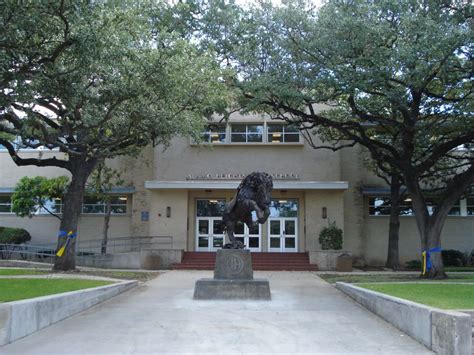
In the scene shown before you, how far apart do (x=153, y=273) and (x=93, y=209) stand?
9.18m

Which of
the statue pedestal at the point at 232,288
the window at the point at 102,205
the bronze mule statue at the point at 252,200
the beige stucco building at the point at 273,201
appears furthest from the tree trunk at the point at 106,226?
the statue pedestal at the point at 232,288

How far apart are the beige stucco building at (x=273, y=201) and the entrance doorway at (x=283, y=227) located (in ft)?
0.17

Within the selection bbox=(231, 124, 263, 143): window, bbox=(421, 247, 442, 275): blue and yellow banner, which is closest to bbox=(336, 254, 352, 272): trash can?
bbox=(421, 247, 442, 275): blue and yellow banner

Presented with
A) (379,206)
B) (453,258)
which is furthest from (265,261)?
(453,258)

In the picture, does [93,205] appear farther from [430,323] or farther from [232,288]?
[430,323]

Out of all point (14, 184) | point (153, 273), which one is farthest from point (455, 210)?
point (14, 184)

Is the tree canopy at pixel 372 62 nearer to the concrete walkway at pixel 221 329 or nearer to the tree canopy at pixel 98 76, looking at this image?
the tree canopy at pixel 98 76

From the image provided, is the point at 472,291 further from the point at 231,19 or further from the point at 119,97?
the point at 231,19

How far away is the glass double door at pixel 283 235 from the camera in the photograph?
1030 inches

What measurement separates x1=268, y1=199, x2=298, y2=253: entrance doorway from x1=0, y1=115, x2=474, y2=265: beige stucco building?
0.17ft

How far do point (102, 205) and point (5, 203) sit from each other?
229 inches

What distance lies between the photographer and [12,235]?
26.4 m

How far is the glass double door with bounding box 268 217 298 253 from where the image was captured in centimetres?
2616

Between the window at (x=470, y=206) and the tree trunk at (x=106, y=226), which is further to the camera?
the window at (x=470, y=206)
